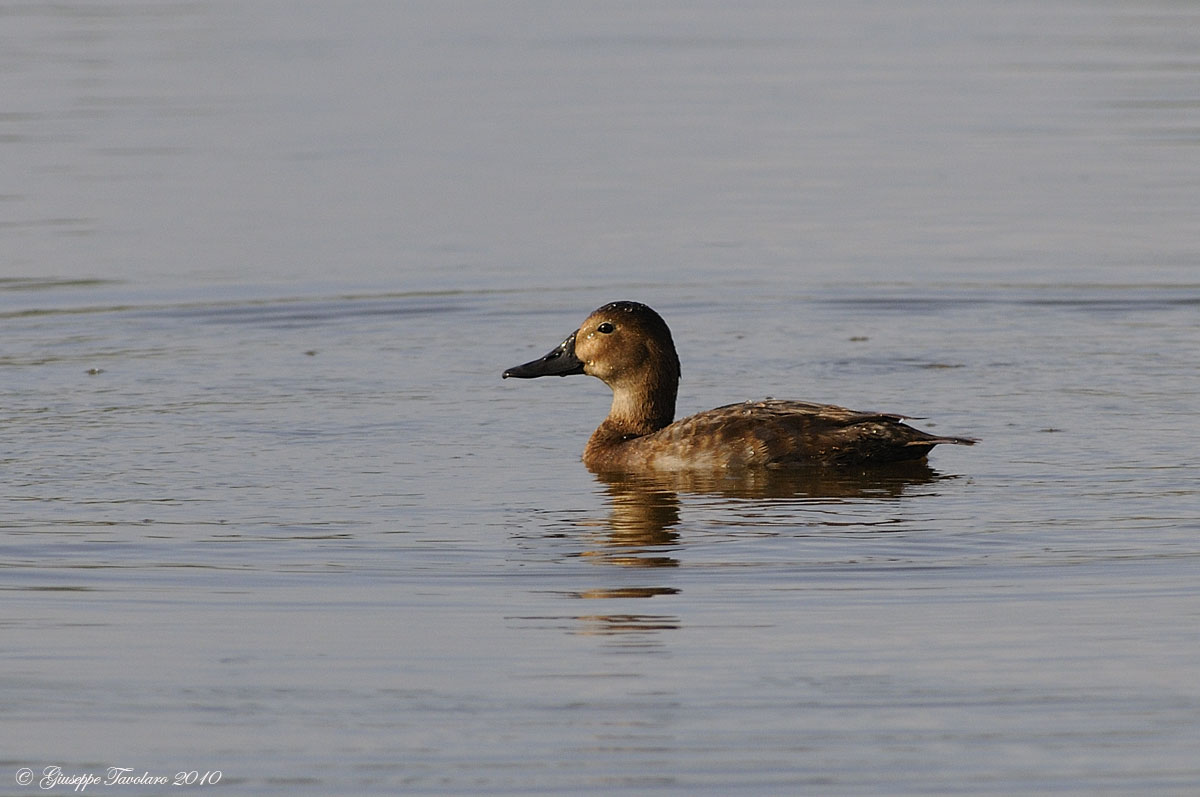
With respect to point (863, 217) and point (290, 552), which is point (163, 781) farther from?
point (863, 217)

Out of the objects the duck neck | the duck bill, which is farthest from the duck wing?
the duck bill

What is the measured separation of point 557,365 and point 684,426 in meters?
1.14

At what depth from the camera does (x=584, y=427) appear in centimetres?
1113

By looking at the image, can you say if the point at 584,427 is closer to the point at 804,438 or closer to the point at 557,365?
the point at 557,365

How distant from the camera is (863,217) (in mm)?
16016

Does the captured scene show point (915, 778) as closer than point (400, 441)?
Yes

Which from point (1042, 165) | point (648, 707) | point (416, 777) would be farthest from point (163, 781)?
point (1042, 165)

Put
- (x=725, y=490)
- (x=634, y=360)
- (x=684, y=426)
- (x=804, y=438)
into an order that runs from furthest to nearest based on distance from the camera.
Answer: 1. (x=634, y=360)
2. (x=684, y=426)
3. (x=804, y=438)
4. (x=725, y=490)

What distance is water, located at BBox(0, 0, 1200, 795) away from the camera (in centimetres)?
611

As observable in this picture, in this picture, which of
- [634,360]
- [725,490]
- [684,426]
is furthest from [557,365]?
[725,490]

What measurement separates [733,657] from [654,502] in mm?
2694

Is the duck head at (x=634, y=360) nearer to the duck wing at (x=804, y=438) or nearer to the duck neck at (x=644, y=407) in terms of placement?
the duck neck at (x=644, y=407)

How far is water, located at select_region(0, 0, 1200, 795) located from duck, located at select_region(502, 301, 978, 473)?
0.65 ft

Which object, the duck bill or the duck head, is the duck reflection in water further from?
the duck bill
